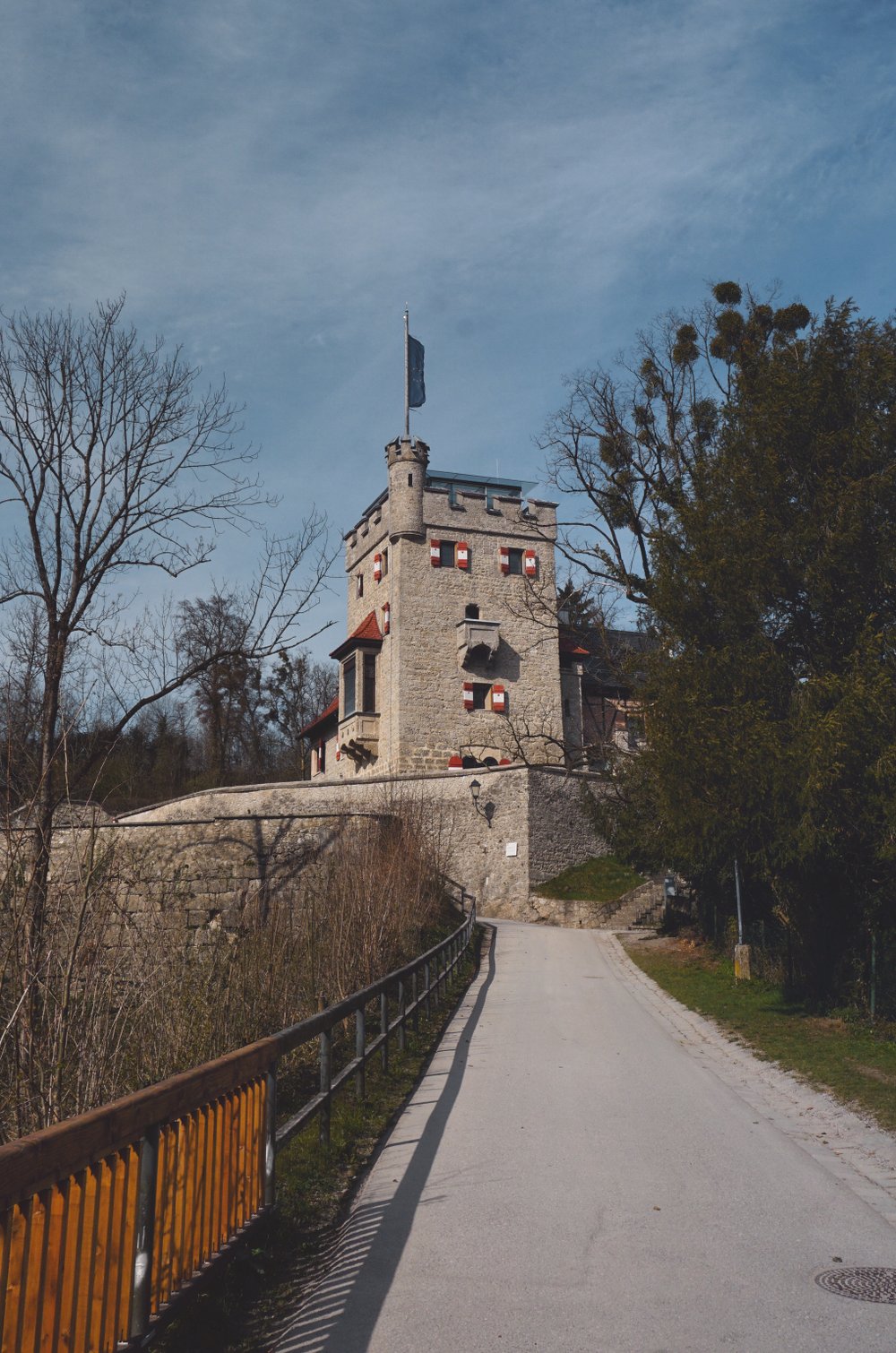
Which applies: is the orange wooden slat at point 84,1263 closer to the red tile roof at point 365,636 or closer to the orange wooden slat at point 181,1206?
the orange wooden slat at point 181,1206

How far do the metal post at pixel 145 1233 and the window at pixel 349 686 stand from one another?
33.9m

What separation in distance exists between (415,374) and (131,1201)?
39.5 meters

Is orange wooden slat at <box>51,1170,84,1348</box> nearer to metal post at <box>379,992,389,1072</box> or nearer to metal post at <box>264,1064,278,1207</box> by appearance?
metal post at <box>264,1064,278,1207</box>

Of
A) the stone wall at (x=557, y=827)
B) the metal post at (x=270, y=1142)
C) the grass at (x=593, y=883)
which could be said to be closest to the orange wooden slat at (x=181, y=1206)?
the metal post at (x=270, y=1142)

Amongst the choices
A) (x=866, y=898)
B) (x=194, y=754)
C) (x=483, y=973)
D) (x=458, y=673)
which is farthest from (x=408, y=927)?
(x=194, y=754)

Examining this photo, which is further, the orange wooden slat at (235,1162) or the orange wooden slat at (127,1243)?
the orange wooden slat at (235,1162)

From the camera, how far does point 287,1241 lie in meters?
4.97

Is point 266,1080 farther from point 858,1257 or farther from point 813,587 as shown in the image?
point 813,587

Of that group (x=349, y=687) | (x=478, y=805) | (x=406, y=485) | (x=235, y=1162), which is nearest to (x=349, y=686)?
(x=349, y=687)

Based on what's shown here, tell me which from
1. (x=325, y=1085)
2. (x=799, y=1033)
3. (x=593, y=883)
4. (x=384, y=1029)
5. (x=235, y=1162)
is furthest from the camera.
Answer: (x=593, y=883)

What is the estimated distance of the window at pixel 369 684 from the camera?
37094 mm

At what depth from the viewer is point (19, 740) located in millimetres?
11742

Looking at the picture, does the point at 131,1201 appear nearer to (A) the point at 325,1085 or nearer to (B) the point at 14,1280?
(B) the point at 14,1280

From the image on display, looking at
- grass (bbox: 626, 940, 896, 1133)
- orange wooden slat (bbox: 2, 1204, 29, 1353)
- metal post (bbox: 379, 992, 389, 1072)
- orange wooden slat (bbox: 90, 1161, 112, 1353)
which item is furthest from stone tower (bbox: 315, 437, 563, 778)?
orange wooden slat (bbox: 2, 1204, 29, 1353)
